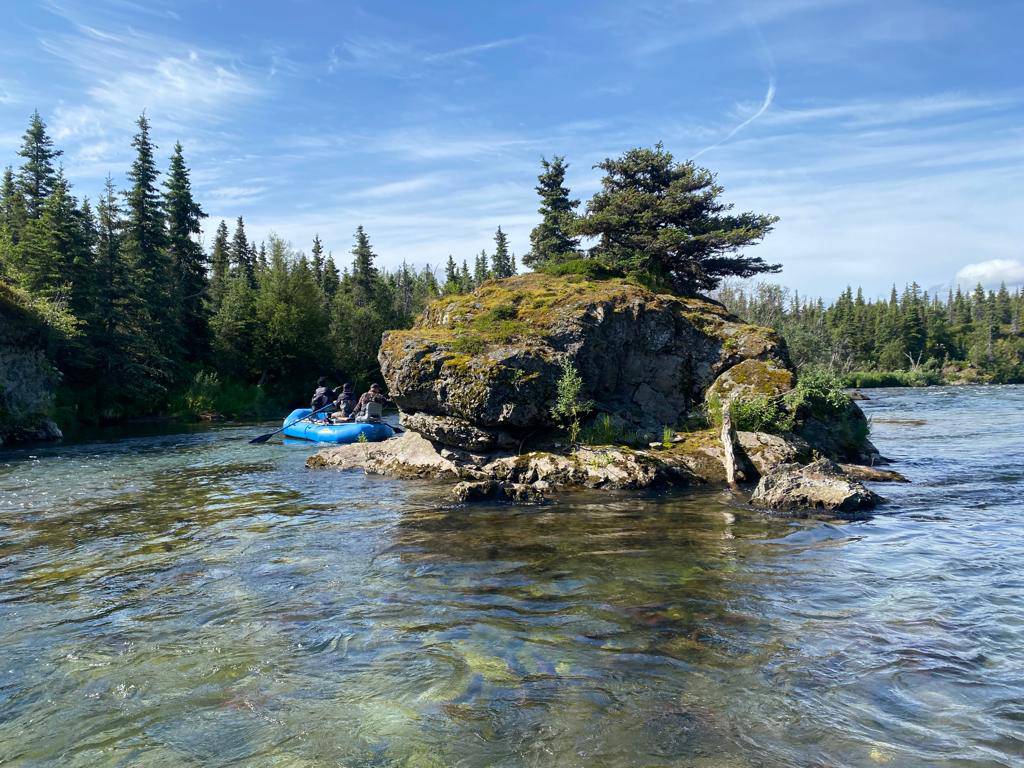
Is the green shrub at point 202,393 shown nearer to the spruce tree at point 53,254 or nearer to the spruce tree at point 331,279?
the spruce tree at point 53,254

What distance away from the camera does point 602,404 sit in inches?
671

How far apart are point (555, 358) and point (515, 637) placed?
1054 cm

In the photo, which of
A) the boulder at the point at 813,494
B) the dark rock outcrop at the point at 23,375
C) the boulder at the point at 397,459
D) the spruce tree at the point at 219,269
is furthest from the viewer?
the spruce tree at the point at 219,269

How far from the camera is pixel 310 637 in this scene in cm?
638

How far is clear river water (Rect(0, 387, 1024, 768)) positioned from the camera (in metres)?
4.55

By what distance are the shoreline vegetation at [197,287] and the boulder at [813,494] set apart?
22.1 ft

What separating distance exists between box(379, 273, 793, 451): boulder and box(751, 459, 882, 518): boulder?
4.58 m

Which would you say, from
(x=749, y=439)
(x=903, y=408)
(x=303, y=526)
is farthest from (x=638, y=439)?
(x=903, y=408)

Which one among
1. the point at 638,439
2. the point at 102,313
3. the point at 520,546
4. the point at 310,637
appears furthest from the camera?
the point at 102,313

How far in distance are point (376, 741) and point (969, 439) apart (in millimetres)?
23834

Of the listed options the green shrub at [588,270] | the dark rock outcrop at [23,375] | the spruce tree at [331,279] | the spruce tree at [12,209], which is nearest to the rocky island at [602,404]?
the green shrub at [588,270]

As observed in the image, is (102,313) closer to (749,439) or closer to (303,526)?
(303,526)

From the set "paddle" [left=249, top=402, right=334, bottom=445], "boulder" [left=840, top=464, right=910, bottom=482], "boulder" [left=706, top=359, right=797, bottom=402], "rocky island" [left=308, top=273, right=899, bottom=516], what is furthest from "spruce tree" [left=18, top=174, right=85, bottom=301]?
"boulder" [left=840, top=464, right=910, bottom=482]

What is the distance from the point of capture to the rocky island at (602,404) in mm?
14680
